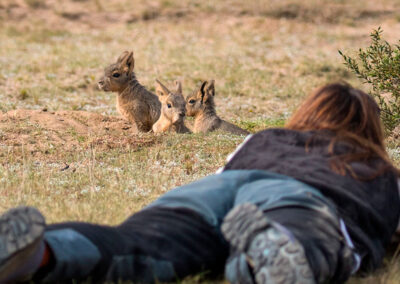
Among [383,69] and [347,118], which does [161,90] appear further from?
[347,118]

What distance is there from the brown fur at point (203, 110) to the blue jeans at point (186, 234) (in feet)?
20.2

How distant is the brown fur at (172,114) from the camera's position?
9.87 meters

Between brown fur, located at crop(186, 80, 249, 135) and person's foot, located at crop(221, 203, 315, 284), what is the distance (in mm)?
6551

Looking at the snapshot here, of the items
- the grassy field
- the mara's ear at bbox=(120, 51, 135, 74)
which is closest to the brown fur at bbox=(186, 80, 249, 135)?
the grassy field

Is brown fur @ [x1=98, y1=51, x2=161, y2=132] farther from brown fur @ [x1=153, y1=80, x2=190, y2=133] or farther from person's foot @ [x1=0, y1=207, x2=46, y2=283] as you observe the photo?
person's foot @ [x1=0, y1=207, x2=46, y2=283]

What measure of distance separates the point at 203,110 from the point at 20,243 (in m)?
7.51

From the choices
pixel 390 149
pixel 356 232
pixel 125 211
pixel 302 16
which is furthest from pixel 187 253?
pixel 302 16

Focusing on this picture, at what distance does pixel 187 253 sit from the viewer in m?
3.60

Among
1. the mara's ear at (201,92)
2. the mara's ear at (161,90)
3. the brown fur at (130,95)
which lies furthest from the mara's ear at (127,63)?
the mara's ear at (201,92)

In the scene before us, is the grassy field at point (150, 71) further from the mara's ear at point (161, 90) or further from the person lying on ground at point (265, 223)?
the mara's ear at point (161, 90)

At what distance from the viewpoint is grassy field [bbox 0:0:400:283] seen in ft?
20.6

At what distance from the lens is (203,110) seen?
10461 mm

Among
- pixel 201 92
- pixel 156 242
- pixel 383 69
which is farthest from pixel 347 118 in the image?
pixel 201 92

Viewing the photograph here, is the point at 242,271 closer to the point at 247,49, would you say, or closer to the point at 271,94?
the point at 271,94
